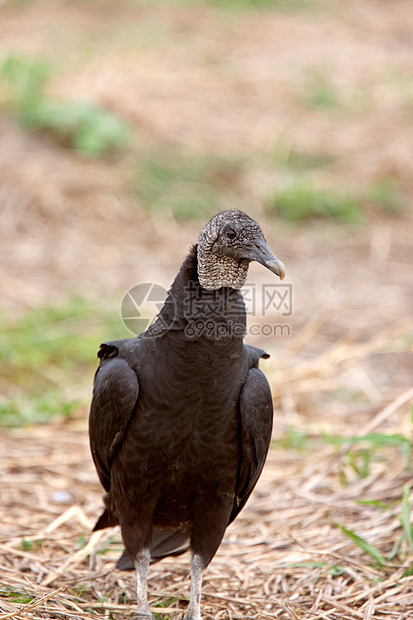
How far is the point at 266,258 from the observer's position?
3.06 meters

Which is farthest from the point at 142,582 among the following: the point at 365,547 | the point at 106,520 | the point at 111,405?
the point at 365,547

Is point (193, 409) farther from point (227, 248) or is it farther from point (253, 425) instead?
point (227, 248)

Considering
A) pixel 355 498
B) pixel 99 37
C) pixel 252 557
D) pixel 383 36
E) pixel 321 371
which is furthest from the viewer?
pixel 383 36

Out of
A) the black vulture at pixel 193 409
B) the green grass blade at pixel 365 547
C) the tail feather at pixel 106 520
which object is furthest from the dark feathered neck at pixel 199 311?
the green grass blade at pixel 365 547

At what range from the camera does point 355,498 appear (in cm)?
415

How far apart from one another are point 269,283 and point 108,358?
380 cm

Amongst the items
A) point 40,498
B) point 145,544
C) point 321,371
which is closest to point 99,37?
point 321,371

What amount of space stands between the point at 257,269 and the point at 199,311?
14.3 ft

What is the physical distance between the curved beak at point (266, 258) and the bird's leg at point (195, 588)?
4.18ft

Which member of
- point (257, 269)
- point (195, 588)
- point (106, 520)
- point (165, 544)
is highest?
point (257, 269)

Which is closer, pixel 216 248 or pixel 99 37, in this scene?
pixel 216 248

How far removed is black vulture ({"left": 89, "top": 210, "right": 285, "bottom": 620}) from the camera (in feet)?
10.00

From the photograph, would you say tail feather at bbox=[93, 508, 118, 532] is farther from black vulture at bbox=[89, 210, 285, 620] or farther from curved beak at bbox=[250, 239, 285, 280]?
curved beak at bbox=[250, 239, 285, 280]

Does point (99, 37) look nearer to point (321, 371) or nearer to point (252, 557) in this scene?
point (321, 371)
